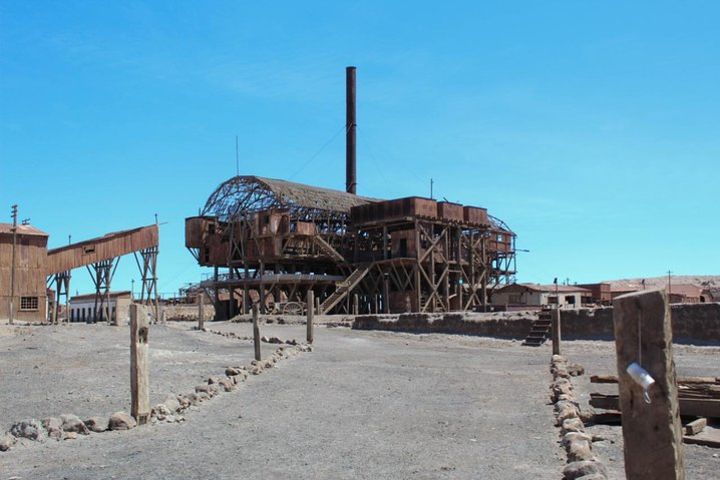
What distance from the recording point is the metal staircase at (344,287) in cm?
5250

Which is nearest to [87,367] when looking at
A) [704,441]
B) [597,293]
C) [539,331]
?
[704,441]

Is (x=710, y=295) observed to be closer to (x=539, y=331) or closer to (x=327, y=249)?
(x=327, y=249)

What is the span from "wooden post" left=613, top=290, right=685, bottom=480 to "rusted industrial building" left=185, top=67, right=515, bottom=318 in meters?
48.0

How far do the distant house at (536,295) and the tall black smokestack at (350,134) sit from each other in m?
19.5

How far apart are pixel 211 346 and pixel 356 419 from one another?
1674 cm

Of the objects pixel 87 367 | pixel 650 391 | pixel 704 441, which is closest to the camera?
pixel 650 391

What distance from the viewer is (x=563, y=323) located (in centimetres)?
3409

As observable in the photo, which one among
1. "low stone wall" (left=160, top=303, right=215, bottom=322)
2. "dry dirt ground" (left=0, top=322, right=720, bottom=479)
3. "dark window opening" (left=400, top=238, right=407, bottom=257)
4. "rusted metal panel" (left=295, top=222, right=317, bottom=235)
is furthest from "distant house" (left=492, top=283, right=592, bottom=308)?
"dry dirt ground" (left=0, top=322, right=720, bottom=479)

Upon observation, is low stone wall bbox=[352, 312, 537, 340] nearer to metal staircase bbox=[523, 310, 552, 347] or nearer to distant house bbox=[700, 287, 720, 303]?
metal staircase bbox=[523, 310, 552, 347]

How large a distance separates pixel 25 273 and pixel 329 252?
2159 centimetres

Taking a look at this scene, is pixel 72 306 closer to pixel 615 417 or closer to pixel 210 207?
pixel 210 207

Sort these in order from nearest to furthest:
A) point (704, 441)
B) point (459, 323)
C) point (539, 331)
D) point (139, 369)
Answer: point (704, 441), point (139, 369), point (539, 331), point (459, 323)

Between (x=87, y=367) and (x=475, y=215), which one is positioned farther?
(x=475, y=215)

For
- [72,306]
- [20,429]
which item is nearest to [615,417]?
[20,429]
